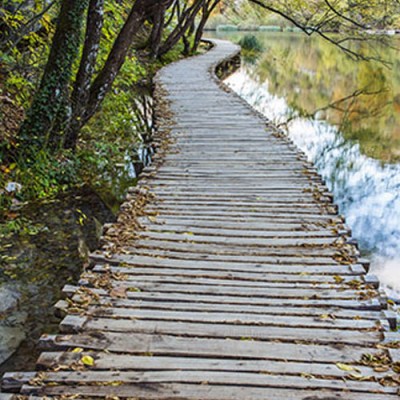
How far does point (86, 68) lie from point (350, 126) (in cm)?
860

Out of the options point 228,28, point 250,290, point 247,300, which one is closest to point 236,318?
point 247,300

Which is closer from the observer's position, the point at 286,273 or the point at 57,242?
the point at 286,273

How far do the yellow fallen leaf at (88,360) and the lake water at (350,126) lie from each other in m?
3.79

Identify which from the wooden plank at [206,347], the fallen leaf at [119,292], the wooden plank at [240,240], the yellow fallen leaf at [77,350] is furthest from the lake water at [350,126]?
the yellow fallen leaf at [77,350]

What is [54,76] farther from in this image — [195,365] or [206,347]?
[195,365]

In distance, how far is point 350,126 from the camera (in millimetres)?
13141

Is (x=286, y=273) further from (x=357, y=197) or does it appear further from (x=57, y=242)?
(x=357, y=197)

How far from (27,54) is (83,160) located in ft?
7.11

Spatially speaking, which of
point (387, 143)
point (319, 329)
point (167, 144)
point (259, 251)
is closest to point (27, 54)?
point (167, 144)

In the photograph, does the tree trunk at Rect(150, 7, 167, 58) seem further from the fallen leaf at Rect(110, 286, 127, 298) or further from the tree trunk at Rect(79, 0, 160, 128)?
the fallen leaf at Rect(110, 286, 127, 298)

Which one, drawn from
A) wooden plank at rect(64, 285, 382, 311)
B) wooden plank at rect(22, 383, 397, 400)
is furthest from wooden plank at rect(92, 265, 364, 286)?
wooden plank at rect(22, 383, 397, 400)

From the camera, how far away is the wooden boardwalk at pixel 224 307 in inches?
101

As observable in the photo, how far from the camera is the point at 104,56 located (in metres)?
9.87

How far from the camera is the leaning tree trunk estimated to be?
6023mm
